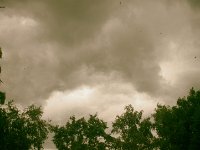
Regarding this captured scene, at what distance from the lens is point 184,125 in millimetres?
62781

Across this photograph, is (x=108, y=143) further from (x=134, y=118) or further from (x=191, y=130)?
(x=191, y=130)

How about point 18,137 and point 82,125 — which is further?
point 82,125

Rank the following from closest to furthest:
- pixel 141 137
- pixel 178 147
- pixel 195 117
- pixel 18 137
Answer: pixel 195 117, pixel 178 147, pixel 18 137, pixel 141 137

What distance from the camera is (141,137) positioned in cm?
8588

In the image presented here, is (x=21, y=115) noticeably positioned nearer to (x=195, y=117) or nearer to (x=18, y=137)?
(x=18, y=137)

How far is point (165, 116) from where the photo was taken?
6975cm

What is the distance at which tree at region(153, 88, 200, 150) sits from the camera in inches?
2335

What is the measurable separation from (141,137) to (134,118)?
5.48 meters

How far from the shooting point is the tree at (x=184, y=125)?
5931 centimetres

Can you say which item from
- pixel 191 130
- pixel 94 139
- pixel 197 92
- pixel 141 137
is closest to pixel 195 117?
pixel 191 130

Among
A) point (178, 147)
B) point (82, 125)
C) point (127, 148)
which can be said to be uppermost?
point (82, 125)

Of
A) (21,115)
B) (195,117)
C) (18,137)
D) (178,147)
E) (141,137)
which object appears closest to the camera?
(195,117)

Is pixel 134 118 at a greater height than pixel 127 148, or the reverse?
pixel 134 118

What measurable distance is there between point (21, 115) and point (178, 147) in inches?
1307
